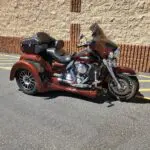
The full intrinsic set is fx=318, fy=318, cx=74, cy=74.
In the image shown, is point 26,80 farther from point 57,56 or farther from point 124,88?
point 124,88

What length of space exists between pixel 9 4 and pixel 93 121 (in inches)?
506

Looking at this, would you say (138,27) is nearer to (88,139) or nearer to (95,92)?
(95,92)

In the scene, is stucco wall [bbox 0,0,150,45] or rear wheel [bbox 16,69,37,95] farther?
stucco wall [bbox 0,0,150,45]

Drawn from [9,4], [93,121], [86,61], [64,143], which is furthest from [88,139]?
[9,4]

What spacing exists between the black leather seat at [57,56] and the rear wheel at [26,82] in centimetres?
67

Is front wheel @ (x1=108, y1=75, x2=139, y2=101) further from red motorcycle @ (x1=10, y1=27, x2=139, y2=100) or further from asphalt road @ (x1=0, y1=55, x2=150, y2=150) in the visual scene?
asphalt road @ (x1=0, y1=55, x2=150, y2=150)

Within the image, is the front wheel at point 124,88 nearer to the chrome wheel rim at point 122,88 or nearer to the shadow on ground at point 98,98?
the chrome wheel rim at point 122,88

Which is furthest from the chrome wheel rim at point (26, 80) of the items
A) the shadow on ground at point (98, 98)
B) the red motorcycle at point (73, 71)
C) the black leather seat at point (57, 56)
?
the black leather seat at point (57, 56)

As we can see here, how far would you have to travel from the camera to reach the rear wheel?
7176mm

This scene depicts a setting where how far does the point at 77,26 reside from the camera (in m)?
14.0

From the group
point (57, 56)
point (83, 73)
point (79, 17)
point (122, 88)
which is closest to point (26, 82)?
point (57, 56)

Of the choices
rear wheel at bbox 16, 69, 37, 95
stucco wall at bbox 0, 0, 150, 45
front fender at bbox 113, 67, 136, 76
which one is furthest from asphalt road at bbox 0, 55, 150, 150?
stucco wall at bbox 0, 0, 150, 45

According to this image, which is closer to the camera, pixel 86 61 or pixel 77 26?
pixel 86 61

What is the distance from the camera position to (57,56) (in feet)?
23.1
